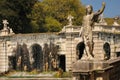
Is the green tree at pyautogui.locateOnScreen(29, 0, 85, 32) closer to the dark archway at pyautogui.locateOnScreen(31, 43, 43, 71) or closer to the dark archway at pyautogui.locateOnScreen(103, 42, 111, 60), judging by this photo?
the dark archway at pyautogui.locateOnScreen(31, 43, 43, 71)

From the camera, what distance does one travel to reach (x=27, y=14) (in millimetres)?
48969

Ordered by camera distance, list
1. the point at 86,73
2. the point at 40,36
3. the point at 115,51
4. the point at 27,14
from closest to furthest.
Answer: the point at 86,73 < the point at 115,51 < the point at 40,36 < the point at 27,14

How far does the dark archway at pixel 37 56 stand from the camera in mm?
37250

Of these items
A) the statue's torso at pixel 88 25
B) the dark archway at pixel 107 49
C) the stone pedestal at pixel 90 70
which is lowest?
the stone pedestal at pixel 90 70

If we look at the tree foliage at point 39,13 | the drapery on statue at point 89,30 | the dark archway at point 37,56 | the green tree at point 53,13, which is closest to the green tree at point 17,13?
the tree foliage at point 39,13

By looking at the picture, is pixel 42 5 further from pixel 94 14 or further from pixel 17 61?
pixel 94 14

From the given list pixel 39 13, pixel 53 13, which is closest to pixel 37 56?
pixel 39 13

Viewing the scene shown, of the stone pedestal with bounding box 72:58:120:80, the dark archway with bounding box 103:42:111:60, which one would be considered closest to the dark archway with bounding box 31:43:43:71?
the dark archway with bounding box 103:42:111:60

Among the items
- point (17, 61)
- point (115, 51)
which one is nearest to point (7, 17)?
point (17, 61)

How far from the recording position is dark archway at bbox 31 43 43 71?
37.2 meters

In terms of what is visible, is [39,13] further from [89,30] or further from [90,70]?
[90,70]

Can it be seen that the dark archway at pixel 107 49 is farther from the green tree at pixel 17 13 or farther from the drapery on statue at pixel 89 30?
the drapery on statue at pixel 89 30

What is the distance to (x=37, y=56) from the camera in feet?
123

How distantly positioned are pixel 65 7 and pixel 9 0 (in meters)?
12.7
